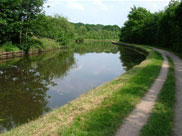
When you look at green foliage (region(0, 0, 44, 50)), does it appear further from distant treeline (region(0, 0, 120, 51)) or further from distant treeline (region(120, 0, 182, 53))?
distant treeline (region(120, 0, 182, 53))

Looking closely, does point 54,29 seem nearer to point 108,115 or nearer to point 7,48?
point 7,48

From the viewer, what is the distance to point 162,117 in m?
5.22

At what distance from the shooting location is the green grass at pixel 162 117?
14.4 feet

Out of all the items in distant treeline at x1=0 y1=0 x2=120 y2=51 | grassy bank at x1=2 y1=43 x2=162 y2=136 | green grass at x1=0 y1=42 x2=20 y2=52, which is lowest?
grassy bank at x1=2 y1=43 x2=162 y2=136

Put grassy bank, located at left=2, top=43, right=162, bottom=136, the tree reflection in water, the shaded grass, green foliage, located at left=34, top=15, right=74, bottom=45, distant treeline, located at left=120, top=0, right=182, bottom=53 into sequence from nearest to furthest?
the shaded grass → grassy bank, located at left=2, top=43, right=162, bottom=136 → the tree reflection in water → green foliage, located at left=34, top=15, right=74, bottom=45 → distant treeline, located at left=120, top=0, right=182, bottom=53

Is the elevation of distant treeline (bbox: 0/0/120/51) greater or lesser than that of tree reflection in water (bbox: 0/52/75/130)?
greater

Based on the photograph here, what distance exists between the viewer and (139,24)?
56.0 meters

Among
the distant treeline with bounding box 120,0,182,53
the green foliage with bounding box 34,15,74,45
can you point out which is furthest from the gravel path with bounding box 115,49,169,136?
the distant treeline with bounding box 120,0,182,53

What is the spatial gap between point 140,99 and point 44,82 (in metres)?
8.04

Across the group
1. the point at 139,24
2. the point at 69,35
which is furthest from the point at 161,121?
the point at 139,24

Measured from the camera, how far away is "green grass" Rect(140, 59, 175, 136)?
4.39m

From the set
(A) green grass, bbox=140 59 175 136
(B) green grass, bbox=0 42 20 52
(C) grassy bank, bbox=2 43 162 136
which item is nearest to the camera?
(A) green grass, bbox=140 59 175 136

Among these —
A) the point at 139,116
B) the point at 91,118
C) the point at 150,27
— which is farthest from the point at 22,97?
the point at 150,27

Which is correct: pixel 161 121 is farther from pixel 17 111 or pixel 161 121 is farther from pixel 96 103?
pixel 17 111
